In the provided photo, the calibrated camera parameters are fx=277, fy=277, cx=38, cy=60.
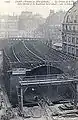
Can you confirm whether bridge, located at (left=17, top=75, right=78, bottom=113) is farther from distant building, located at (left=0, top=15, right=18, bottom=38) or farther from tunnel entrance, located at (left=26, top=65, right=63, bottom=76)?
distant building, located at (left=0, top=15, right=18, bottom=38)

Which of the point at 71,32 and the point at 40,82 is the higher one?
the point at 71,32

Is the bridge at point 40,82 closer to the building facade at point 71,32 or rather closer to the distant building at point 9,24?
the building facade at point 71,32

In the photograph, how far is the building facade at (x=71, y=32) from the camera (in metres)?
24.3

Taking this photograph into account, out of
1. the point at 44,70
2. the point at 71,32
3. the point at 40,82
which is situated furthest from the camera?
the point at 71,32

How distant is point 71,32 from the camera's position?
25016 millimetres

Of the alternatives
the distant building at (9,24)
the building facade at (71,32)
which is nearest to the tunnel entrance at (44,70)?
the building facade at (71,32)

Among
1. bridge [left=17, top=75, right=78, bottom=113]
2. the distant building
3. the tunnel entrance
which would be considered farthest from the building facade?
the distant building

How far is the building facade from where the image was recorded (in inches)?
958

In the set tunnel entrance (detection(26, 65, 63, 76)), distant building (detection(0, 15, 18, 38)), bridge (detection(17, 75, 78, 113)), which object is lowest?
bridge (detection(17, 75, 78, 113))

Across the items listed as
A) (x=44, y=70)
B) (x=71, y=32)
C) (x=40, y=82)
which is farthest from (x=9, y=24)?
(x=40, y=82)

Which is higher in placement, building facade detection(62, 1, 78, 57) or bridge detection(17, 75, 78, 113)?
building facade detection(62, 1, 78, 57)

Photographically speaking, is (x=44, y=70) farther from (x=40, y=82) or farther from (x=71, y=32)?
(x=71, y=32)

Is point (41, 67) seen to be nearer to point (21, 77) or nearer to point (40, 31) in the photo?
point (21, 77)

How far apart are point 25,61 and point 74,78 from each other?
4.30 metres
